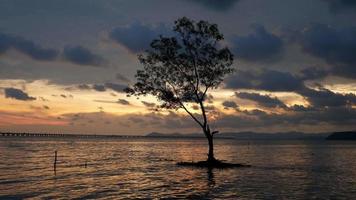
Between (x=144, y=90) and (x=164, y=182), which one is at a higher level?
(x=144, y=90)

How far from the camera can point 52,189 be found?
43.3 m

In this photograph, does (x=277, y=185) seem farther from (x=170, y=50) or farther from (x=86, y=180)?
(x=170, y=50)

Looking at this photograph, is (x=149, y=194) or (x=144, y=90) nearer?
(x=149, y=194)

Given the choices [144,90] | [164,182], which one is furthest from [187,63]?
[164,182]

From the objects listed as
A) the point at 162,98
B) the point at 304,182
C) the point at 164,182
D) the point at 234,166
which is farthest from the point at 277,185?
the point at 162,98

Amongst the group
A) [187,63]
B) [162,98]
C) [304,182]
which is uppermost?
[187,63]

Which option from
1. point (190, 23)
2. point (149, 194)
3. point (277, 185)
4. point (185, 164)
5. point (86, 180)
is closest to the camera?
point (149, 194)

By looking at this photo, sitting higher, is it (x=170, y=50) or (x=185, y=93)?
(x=170, y=50)

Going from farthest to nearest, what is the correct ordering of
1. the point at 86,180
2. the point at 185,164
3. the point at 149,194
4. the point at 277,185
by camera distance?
the point at 185,164
the point at 86,180
the point at 277,185
the point at 149,194

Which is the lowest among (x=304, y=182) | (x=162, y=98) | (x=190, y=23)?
(x=304, y=182)

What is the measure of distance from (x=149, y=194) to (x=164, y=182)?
32.8ft

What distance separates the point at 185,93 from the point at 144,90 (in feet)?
22.9

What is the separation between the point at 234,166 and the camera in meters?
70.9

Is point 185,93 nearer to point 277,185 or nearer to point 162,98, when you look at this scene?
point 162,98
